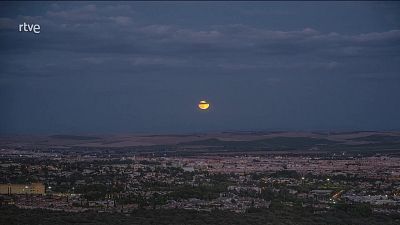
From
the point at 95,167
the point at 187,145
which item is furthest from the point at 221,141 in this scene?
the point at 95,167

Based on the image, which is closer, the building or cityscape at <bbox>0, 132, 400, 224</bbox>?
cityscape at <bbox>0, 132, 400, 224</bbox>

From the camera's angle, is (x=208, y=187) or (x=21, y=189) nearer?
(x=21, y=189)

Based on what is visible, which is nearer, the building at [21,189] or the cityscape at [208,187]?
the cityscape at [208,187]

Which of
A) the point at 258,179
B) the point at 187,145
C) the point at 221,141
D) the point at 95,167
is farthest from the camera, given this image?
the point at 221,141

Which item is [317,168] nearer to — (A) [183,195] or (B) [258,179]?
(B) [258,179]

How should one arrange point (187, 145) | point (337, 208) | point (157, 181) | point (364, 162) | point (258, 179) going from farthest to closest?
point (187, 145) < point (364, 162) < point (258, 179) < point (157, 181) < point (337, 208)

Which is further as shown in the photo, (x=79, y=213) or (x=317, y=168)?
(x=317, y=168)
